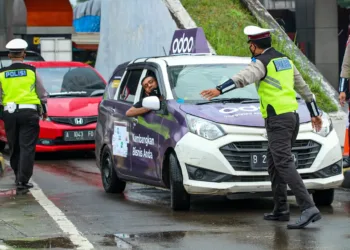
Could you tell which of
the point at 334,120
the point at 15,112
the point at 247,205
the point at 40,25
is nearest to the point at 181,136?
the point at 247,205

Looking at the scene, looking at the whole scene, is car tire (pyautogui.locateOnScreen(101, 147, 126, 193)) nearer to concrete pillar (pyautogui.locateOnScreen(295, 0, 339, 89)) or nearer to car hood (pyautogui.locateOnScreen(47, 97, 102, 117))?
car hood (pyautogui.locateOnScreen(47, 97, 102, 117))

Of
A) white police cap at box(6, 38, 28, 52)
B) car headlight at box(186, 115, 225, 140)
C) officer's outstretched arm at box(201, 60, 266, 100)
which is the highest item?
officer's outstretched arm at box(201, 60, 266, 100)

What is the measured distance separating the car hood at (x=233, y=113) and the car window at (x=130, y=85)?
5.00 feet

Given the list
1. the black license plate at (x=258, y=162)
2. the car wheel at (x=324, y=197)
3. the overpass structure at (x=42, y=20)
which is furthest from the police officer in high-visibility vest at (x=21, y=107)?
the overpass structure at (x=42, y=20)

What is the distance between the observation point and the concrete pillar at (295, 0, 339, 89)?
1358 inches

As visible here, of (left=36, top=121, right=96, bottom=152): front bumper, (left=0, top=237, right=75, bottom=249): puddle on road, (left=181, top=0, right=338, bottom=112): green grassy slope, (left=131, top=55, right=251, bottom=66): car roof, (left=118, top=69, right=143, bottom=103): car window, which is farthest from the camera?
(left=181, top=0, right=338, bottom=112): green grassy slope

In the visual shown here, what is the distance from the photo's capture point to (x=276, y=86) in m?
9.68

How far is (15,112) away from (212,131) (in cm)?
338

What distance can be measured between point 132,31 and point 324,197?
43.3 ft

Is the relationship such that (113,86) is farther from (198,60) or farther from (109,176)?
(198,60)

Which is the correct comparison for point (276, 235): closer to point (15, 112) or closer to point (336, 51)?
point (15, 112)

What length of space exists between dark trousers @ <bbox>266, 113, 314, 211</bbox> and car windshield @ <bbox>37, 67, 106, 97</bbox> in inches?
352

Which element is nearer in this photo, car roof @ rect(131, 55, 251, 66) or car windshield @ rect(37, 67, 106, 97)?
car roof @ rect(131, 55, 251, 66)

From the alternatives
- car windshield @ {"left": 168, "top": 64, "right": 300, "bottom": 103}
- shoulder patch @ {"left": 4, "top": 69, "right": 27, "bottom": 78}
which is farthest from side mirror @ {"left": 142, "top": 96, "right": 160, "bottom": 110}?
shoulder patch @ {"left": 4, "top": 69, "right": 27, "bottom": 78}
